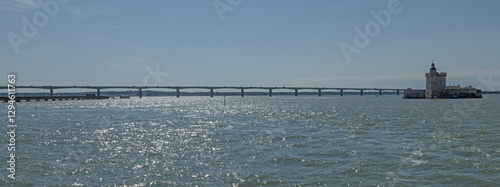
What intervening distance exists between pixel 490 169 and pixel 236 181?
1052 centimetres

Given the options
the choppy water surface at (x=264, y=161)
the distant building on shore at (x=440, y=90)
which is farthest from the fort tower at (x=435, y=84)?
the choppy water surface at (x=264, y=161)

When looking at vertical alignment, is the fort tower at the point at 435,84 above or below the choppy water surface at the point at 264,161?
above

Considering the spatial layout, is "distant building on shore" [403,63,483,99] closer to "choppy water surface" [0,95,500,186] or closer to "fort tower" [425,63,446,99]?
"fort tower" [425,63,446,99]

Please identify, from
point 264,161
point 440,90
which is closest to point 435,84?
point 440,90

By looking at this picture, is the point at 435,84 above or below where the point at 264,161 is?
above

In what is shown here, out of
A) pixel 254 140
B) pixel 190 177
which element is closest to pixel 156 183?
pixel 190 177

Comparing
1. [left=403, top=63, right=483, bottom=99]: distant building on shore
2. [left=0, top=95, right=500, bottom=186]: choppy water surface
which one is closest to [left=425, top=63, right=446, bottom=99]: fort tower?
[left=403, top=63, right=483, bottom=99]: distant building on shore

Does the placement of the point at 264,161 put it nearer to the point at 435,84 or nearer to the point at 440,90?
the point at 435,84

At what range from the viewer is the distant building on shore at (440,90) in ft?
566

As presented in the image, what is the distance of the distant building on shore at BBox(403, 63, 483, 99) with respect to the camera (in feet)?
566

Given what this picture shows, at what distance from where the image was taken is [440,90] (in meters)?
174

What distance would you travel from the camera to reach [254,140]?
90.5ft

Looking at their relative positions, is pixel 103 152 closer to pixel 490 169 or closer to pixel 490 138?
pixel 490 169

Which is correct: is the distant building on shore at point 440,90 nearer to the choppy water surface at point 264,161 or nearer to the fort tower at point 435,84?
the fort tower at point 435,84
